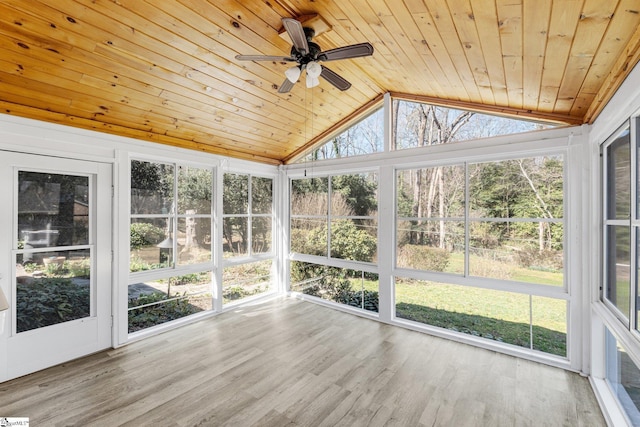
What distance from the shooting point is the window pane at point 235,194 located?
450 cm

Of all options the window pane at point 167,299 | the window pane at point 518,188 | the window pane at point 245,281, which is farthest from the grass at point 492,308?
the window pane at point 167,299

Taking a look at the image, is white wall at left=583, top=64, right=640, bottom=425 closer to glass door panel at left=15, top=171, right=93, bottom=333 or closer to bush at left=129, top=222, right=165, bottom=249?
bush at left=129, top=222, right=165, bottom=249

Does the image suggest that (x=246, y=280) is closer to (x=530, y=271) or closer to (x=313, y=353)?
(x=313, y=353)

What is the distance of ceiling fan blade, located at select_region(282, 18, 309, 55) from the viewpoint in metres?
1.75

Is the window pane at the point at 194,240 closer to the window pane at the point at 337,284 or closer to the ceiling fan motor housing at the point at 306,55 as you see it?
the window pane at the point at 337,284

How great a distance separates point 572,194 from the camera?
9.16 feet

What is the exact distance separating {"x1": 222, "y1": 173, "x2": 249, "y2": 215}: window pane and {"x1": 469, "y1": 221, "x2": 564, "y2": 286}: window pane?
3.38 m

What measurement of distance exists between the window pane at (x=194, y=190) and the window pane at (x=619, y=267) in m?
4.42

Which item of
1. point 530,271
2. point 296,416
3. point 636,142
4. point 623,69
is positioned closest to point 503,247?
point 530,271

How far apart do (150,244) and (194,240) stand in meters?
0.59

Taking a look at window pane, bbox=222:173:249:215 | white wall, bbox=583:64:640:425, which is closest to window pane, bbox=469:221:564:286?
white wall, bbox=583:64:640:425

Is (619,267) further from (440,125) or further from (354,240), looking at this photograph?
(354,240)

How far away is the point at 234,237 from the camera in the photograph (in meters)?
4.64

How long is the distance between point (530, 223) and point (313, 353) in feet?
8.90
